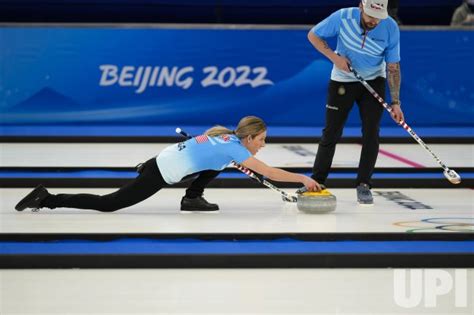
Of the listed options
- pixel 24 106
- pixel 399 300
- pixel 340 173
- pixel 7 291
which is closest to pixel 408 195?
pixel 340 173

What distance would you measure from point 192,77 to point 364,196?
5.35m

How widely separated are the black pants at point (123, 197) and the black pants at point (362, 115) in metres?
1.47

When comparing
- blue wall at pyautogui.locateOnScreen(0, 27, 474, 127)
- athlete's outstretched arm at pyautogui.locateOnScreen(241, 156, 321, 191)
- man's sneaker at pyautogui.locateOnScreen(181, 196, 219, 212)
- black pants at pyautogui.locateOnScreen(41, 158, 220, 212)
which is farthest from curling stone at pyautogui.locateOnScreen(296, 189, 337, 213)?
blue wall at pyautogui.locateOnScreen(0, 27, 474, 127)

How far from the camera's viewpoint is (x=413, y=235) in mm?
5973

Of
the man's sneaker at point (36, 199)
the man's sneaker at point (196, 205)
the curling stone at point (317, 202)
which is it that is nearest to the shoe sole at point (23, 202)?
the man's sneaker at point (36, 199)

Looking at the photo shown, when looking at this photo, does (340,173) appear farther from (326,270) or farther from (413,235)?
(326,270)

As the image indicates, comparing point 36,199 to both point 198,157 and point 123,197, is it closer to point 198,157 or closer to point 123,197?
point 123,197

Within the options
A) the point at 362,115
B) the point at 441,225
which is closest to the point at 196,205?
the point at 362,115

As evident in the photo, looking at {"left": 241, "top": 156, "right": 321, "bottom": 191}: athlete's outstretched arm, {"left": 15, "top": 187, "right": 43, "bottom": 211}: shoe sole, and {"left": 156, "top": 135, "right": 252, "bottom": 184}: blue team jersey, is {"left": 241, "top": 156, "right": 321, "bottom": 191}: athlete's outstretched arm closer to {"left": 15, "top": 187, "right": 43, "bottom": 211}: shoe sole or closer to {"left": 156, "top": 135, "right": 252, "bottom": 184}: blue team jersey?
{"left": 156, "top": 135, "right": 252, "bottom": 184}: blue team jersey

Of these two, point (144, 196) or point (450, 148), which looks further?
point (450, 148)

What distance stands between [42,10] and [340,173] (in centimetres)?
614

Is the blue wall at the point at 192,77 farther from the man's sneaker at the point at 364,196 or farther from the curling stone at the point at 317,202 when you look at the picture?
the curling stone at the point at 317,202

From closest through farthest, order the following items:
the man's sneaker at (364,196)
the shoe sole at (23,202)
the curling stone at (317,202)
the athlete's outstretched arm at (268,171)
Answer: the athlete's outstretched arm at (268,171), the shoe sole at (23,202), the curling stone at (317,202), the man's sneaker at (364,196)

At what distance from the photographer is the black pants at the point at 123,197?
6598mm
